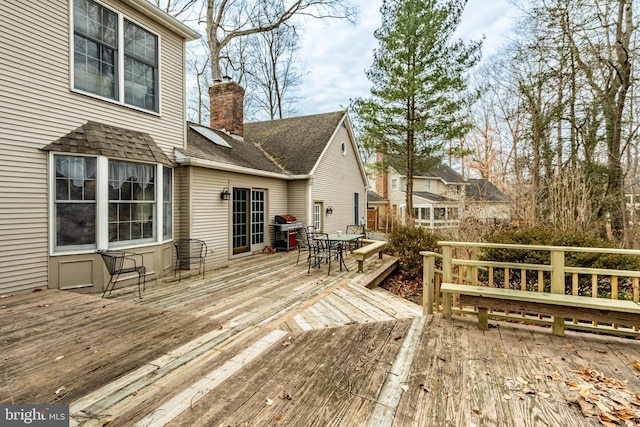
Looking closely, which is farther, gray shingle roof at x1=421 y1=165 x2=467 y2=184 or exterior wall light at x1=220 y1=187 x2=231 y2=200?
gray shingle roof at x1=421 y1=165 x2=467 y2=184

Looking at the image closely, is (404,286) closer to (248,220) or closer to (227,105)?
(248,220)

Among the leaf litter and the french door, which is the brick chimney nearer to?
the french door

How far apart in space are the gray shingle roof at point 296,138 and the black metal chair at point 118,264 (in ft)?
22.0

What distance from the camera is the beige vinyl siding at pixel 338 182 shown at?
12750 millimetres

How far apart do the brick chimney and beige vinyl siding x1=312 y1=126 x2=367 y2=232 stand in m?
3.74

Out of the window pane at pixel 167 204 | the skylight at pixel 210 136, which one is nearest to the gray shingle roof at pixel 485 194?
the skylight at pixel 210 136

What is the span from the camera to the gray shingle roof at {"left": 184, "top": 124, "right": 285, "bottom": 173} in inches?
324

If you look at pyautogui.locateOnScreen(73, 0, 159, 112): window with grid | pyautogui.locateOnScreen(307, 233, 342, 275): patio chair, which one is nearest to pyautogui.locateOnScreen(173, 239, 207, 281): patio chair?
pyautogui.locateOnScreen(307, 233, 342, 275): patio chair

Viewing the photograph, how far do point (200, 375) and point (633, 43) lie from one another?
14333mm

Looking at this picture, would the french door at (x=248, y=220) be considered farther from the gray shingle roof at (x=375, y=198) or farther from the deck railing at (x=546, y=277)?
the gray shingle roof at (x=375, y=198)

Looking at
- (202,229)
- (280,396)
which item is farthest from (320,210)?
(280,396)

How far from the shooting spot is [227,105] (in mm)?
11375

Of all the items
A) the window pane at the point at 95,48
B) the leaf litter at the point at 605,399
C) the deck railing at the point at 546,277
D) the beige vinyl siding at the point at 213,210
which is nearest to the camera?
the leaf litter at the point at 605,399

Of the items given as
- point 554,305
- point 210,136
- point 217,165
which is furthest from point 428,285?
point 210,136
